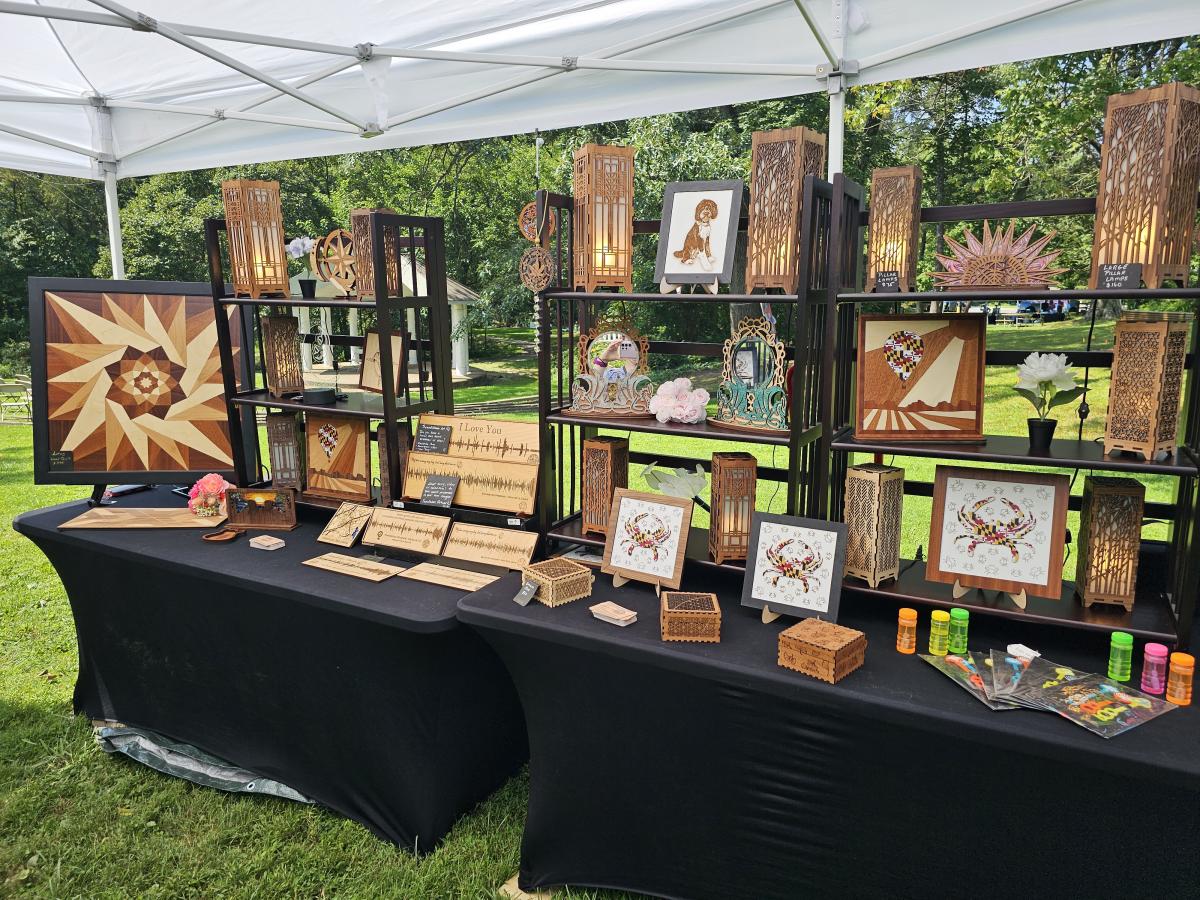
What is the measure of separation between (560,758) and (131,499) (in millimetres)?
2224

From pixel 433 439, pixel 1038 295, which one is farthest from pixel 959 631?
pixel 433 439

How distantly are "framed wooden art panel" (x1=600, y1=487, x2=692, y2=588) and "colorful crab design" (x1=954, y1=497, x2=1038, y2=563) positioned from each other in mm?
695

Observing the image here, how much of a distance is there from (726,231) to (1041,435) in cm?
91

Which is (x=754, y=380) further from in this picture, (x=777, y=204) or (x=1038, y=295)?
(x=1038, y=295)

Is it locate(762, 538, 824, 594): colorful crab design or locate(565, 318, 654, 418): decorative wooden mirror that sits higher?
locate(565, 318, 654, 418): decorative wooden mirror

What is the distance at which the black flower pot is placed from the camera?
1.86m

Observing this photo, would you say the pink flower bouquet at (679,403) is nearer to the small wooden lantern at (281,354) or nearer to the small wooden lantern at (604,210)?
the small wooden lantern at (604,210)

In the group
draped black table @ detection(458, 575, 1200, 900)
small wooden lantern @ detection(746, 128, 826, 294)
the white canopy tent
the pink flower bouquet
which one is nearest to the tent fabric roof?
the white canopy tent

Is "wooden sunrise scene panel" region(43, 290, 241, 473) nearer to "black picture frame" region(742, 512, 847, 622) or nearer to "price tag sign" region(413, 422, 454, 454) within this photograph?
"price tag sign" region(413, 422, 454, 454)

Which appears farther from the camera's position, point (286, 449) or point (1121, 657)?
point (286, 449)

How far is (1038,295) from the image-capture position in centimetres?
179

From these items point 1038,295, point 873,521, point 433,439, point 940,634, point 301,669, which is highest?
point 1038,295

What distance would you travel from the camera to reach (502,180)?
1459 centimetres

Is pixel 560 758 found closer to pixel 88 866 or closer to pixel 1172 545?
pixel 88 866
